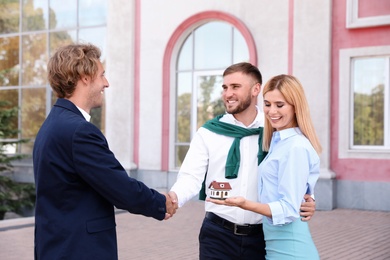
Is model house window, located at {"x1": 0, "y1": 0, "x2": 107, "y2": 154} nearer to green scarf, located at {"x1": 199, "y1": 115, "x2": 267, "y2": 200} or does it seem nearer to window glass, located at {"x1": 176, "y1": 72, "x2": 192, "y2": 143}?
window glass, located at {"x1": 176, "y1": 72, "x2": 192, "y2": 143}

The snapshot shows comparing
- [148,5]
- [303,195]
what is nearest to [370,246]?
[303,195]

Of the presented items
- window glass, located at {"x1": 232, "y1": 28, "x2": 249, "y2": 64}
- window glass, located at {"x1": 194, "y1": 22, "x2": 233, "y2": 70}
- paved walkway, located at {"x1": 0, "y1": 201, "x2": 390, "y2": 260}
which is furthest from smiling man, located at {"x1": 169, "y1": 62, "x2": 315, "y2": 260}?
window glass, located at {"x1": 194, "y1": 22, "x2": 233, "y2": 70}

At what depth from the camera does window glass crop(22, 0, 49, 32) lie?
16000 mm

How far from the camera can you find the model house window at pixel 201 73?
1253 centimetres

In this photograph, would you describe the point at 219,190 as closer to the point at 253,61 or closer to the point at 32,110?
the point at 253,61

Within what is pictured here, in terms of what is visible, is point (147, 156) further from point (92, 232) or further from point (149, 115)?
point (92, 232)

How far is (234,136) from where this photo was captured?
314cm

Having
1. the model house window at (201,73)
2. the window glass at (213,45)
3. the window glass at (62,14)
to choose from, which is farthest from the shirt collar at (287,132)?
the window glass at (62,14)

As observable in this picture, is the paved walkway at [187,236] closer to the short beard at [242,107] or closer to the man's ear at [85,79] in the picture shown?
the short beard at [242,107]

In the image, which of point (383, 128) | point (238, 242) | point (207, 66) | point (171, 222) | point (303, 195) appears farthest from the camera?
point (207, 66)

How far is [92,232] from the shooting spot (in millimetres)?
2510

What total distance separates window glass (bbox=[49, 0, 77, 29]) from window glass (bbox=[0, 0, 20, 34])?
5.14 feet

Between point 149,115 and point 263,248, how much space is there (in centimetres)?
1053

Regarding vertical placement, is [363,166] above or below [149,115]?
below
